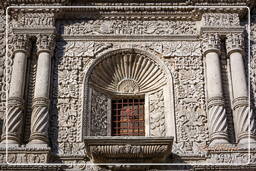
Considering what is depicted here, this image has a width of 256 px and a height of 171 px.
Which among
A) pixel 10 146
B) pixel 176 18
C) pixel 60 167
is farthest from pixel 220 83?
pixel 10 146

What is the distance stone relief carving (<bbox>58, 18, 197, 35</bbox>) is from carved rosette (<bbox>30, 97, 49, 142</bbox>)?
222 cm

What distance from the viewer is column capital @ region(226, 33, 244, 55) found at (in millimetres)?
12328

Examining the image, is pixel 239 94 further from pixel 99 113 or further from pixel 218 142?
pixel 99 113

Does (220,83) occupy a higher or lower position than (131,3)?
lower

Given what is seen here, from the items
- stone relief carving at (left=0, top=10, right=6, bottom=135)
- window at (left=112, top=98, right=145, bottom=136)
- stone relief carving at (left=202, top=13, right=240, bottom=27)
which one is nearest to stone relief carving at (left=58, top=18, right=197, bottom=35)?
stone relief carving at (left=202, top=13, right=240, bottom=27)

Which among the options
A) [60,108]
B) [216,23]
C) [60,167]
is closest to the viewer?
[60,167]

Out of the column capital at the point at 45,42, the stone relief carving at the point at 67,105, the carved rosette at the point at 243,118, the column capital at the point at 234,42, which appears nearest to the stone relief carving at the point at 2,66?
the column capital at the point at 45,42

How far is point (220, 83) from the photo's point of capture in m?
11.9

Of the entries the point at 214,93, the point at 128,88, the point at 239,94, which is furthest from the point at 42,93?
the point at 239,94

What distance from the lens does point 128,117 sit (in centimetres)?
1243

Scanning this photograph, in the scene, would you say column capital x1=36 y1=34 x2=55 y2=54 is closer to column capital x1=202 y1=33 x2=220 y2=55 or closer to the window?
the window

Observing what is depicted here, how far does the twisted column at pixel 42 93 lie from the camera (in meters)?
11.2

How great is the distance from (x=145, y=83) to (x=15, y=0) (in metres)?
3.95

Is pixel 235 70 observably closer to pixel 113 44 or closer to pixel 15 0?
pixel 113 44
